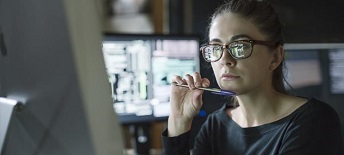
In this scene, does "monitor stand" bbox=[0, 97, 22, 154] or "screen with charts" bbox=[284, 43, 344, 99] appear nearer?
"monitor stand" bbox=[0, 97, 22, 154]

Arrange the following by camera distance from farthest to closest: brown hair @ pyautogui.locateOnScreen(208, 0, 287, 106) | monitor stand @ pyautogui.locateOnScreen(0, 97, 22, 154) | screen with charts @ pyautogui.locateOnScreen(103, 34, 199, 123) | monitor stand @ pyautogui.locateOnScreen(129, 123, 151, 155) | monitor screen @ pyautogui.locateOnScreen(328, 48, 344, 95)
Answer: monitor stand @ pyautogui.locateOnScreen(129, 123, 151, 155) → screen with charts @ pyautogui.locateOnScreen(103, 34, 199, 123) → monitor screen @ pyautogui.locateOnScreen(328, 48, 344, 95) → brown hair @ pyautogui.locateOnScreen(208, 0, 287, 106) → monitor stand @ pyautogui.locateOnScreen(0, 97, 22, 154)

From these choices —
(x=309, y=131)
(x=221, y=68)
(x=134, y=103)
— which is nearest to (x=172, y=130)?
(x=221, y=68)

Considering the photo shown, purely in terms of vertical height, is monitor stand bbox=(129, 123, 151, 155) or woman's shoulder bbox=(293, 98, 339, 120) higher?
woman's shoulder bbox=(293, 98, 339, 120)

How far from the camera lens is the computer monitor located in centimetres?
36

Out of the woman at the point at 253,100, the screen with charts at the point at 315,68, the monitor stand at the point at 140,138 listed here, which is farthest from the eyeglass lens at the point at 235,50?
the monitor stand at the point at 140,138

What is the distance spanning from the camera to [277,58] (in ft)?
3.51

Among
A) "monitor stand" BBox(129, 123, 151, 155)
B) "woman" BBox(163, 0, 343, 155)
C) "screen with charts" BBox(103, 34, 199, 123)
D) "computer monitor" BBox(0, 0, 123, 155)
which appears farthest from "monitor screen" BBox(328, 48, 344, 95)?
"computer monitor" BBox(0, 0, 123, 155)

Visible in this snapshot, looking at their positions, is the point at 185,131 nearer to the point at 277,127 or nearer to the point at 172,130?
the point at 172,130

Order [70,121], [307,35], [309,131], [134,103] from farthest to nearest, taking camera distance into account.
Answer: [134,103] < [307,35] < [309,131] < [70,121]

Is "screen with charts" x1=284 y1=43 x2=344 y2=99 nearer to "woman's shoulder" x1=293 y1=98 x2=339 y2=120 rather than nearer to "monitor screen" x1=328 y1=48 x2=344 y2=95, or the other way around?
"monitor screen" x1=328 y1=48 x2=344 y2=95

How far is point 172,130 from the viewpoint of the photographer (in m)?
1.08

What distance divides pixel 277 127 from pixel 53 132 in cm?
67

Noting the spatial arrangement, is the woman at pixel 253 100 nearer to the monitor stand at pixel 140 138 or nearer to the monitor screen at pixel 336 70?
the monitor screen at pixel 336 70

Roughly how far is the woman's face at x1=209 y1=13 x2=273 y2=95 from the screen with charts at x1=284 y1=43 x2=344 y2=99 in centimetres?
36
